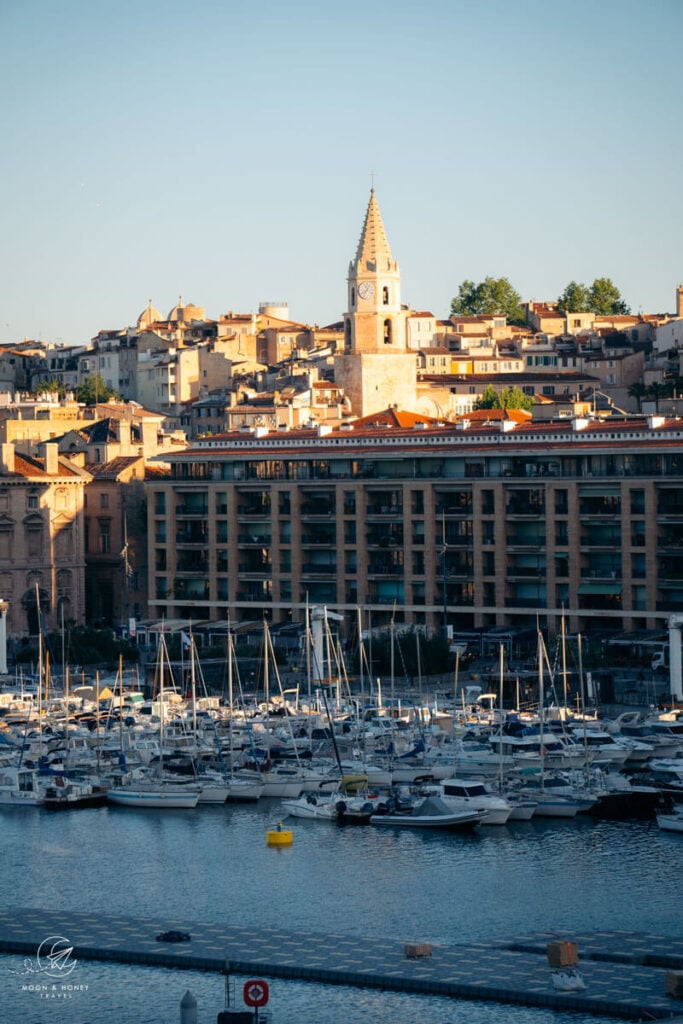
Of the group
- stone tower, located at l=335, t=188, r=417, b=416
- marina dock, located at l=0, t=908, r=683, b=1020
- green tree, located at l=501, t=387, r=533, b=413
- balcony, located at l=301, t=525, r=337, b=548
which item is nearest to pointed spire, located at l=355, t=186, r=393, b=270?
stone tower, located at l=335, t=188, r=417, b=416

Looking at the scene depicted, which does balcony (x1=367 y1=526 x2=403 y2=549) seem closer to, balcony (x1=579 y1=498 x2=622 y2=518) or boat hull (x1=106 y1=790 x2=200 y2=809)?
balcony (x1=579 y1=498 x2=622 y2=518)

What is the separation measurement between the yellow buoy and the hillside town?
28.9m

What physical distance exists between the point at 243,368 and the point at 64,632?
69.7 metres

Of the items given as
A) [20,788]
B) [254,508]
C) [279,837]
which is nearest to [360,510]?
[254,508]

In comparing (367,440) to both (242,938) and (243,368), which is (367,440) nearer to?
(242,938)

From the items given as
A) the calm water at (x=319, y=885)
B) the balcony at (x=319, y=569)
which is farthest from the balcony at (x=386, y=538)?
the calm water at (x=319, y=885)

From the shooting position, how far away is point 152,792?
81188 millimetres

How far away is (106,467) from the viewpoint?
124 meters

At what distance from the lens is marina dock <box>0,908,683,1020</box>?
4991 centimetres

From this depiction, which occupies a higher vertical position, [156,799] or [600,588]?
[600,588]

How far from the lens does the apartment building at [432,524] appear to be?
331 feet

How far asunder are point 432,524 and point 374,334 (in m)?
35.4
